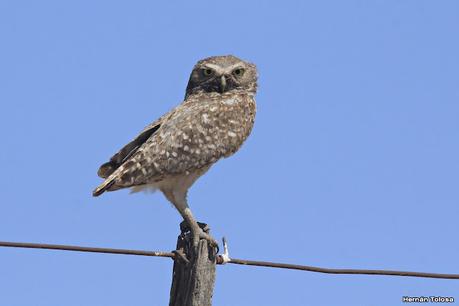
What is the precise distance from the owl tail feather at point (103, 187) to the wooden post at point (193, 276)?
2075 millimetres

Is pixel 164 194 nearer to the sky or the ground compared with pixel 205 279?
nearer to the sky

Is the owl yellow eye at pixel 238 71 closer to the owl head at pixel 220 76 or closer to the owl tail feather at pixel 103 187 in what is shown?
the owl head at pixel 220 76

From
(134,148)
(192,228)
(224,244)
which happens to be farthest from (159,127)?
(224,244)

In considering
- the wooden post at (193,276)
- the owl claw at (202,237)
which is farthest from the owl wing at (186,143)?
the wooden post at (193,276)

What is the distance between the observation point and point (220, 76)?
34.9ft

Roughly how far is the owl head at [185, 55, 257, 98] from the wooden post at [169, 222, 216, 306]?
4.22m

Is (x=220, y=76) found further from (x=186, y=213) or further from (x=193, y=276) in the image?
(x=193, y=276)

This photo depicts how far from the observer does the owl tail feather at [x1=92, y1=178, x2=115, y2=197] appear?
8.55 meters

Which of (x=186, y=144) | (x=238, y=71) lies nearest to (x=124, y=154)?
(x=186, y=144)

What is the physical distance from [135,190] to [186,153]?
25.7 inches

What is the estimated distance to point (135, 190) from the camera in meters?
9.27

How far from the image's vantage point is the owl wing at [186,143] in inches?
352

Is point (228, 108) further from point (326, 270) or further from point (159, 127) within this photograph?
point (326, 270)

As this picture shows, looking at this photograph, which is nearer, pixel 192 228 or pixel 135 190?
pixel 192 228
